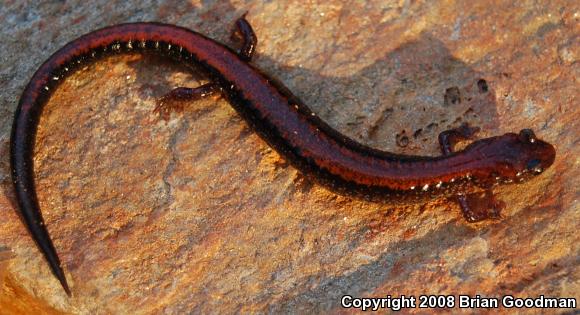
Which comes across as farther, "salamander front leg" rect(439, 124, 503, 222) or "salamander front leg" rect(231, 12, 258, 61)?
"salamander front leg" rect(231, 12, 258, 61)

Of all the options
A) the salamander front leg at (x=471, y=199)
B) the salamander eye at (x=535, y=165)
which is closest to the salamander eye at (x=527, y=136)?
the salamander eye at (x=535, y=165)

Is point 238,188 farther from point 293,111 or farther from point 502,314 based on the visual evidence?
point 502,314

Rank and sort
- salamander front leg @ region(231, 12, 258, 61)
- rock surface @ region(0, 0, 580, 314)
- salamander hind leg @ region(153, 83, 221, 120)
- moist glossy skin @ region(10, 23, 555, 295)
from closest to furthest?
rock surface @ region(0, 0, 580, 314) < moist glossy skin @ region(10, 23, 555, 295) < salamander hind leg @ region(153, 83, 221, 120) < salamander front leg @ region(231, 12, 258, 61)

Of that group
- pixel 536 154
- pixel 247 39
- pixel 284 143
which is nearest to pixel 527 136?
pixel 536 154

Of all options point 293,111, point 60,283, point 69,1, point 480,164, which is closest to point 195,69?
point 293,111

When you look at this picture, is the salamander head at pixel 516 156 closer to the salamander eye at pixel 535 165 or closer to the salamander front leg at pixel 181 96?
the salamander eye at pixel 535 165

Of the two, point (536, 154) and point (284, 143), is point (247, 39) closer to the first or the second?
point (284, 143)

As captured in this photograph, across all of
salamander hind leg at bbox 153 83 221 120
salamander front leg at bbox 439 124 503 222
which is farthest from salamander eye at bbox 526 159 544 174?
salamander hind leg at bbox 153 83 221 120

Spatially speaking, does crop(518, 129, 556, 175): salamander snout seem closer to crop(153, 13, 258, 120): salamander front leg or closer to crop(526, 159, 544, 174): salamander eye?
crop(526, 159, 544, 174): salamander eye
